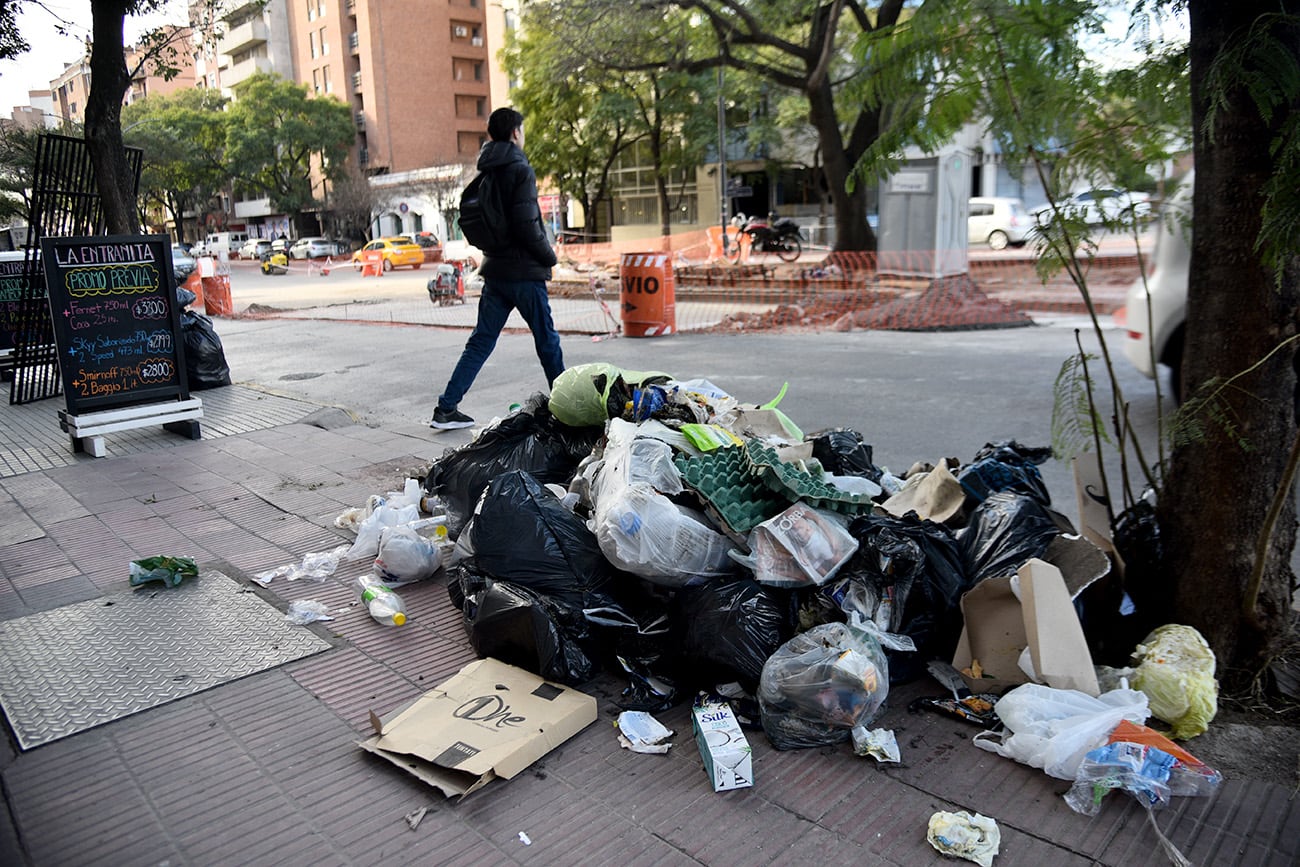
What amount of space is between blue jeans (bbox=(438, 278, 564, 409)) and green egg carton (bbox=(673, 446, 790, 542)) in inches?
125

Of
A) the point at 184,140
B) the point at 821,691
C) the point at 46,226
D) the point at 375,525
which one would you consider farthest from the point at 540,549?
the point at 184,140

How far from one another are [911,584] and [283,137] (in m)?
60.5

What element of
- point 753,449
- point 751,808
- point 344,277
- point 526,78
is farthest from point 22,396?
point 344,277

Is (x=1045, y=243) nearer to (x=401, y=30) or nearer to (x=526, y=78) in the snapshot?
(x=526, y=78)

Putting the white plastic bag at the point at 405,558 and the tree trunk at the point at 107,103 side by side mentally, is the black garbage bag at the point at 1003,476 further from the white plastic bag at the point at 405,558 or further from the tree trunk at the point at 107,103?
the tree trunk at the point at 107,103

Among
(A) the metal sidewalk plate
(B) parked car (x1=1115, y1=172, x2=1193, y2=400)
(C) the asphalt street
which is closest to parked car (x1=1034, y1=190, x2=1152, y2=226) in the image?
(C) the asphalt street

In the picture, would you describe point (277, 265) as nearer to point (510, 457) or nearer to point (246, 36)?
point (246, 36)

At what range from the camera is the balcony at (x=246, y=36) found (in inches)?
2625

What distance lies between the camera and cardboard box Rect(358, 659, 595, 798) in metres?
2.57

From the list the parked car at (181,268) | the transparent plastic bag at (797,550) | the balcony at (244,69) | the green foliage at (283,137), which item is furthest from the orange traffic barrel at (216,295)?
the balcony at (244,69)

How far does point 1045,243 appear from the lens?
3.18 metres

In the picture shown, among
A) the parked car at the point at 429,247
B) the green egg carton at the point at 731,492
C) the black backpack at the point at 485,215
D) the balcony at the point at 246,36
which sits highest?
the balcony at the point at 246,36

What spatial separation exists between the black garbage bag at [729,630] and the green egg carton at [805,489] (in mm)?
379

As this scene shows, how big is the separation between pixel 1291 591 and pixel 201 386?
375 inches
